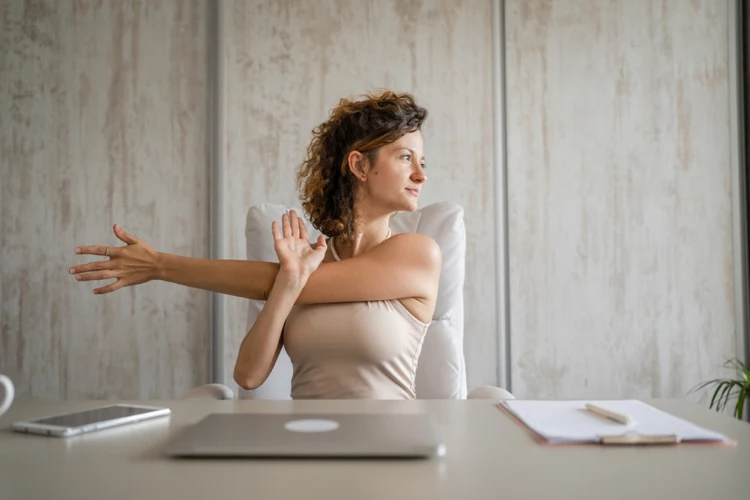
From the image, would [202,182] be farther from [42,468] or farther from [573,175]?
[42,468]

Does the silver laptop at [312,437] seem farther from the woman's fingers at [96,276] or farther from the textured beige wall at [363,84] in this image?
the textured beige wall at [363,84]

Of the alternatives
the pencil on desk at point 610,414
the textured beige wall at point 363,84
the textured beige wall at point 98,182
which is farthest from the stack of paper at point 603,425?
the textured beige wall at point 98,182

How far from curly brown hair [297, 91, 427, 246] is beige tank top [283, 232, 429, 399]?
0.33m

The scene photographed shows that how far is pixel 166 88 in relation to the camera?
2951 millimetres

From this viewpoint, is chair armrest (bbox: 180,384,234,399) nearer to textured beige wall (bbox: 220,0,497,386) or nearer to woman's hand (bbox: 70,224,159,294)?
woman's hand (bbox: 70,224,159,294)

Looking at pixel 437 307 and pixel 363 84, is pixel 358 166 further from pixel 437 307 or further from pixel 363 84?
pixel 363 84

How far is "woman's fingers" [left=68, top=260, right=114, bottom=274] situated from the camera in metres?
1.41

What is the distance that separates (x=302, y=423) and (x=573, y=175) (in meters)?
2.38

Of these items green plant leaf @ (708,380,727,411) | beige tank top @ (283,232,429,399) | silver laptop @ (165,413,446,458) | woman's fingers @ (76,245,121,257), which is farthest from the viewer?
green plant leaf @ (708,380,727,411)

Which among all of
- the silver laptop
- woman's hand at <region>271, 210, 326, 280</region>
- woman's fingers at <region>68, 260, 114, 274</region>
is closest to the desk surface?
the silver laptop

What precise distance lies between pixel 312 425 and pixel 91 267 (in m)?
0.84

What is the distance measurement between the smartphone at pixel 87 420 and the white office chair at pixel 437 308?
1009 millimetres

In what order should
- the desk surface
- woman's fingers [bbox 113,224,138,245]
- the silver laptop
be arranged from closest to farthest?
the desk surface, the silver laptop, woman's fingers [bbox 113,224,138,245]

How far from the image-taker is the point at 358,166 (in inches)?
75.4
